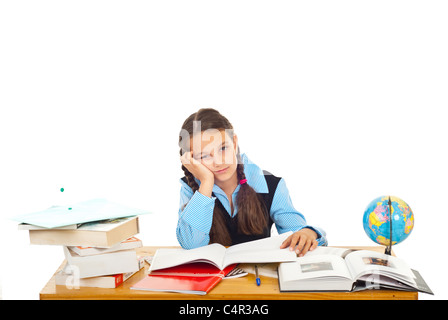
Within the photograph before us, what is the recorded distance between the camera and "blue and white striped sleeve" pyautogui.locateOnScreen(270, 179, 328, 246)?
2.56m

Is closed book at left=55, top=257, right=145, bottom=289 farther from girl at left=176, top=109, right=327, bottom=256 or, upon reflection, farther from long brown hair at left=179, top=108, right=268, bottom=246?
long brown hair at left=179, top=108, right=268, bottom=246

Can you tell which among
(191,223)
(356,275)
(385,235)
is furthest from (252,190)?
(356,275)

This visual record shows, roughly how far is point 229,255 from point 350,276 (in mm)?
569

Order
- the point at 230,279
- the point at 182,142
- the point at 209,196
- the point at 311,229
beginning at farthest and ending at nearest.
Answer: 1. the point at 182,142
2. the point at 209,196
3. the point at 311,229
4. the point at 230,279

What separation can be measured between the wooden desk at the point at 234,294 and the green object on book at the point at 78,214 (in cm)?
28

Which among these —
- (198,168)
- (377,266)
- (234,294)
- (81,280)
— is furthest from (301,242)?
(81,280)

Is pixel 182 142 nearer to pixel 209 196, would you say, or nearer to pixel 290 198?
pixel 209 196

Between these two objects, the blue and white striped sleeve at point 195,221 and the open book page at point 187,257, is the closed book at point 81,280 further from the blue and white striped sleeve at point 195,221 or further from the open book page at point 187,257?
the blue and white striped sleeve at point 195,221

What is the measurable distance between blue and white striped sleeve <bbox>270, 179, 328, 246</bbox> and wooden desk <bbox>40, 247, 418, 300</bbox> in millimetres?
853

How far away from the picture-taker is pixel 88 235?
1.73 meters

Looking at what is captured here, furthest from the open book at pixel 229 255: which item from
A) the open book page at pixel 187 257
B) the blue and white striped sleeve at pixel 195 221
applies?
the blue and white striped sleeve at pixel 195 221

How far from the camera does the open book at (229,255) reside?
1811 mm
